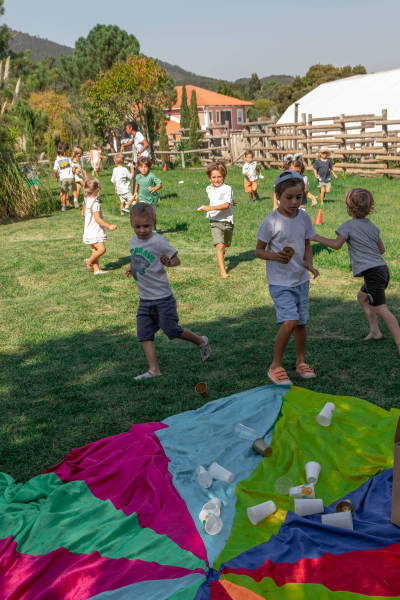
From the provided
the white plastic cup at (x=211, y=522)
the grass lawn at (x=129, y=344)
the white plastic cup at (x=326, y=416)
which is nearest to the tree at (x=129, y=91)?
the grass lawn at (x=129, y=344)

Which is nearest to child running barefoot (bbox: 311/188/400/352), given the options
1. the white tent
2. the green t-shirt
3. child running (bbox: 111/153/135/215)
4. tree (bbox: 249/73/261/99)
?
the green t-shirt

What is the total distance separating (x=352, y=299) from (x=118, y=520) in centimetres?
510

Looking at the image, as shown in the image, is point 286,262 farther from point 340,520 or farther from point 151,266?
point 340,520

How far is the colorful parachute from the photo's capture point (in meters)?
2.41

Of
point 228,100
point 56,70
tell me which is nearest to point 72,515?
point 56,70

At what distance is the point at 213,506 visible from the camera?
298 cm

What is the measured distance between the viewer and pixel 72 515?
2934 mm

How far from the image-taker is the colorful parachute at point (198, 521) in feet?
A: 7.91

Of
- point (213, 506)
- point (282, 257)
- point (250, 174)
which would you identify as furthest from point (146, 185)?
point (213, 506)

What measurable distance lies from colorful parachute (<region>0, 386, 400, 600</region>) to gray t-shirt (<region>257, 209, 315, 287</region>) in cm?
119

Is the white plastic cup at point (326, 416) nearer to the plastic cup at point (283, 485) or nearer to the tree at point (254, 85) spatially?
the plastic cup at point (283, 485)

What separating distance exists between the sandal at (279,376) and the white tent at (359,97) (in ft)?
97.6

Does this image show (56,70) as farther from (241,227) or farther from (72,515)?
(72,515)

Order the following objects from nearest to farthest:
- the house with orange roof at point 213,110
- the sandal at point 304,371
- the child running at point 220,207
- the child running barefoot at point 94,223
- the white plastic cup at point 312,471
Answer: the white plastic cup at point 312,471 → the sandal at point 304,371 → the child running at point 220,207 → the child running barefoot at point 94,223 → the house with orange roof at point 213,110
